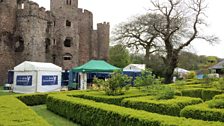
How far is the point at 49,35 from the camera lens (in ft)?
127

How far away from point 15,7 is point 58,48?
25.6 feet

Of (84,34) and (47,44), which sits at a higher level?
(84,34)

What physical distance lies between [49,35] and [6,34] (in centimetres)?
622

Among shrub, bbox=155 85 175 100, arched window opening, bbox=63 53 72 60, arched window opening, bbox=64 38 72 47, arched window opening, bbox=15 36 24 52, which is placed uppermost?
arched window opening, bbox=64 38 72 47

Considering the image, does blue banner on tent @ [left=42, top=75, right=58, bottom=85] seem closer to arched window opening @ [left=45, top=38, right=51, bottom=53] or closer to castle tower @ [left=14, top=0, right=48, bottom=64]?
castle tower @ [left=14, top=0, right=48, bottom=64]

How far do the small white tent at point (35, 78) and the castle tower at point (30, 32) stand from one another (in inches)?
363

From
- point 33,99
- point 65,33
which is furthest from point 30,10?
point 33,99

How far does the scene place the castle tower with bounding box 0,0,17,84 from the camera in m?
33.1

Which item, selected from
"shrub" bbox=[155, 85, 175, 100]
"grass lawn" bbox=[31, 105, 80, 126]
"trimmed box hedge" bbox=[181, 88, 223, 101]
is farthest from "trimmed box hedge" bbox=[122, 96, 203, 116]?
"trimmed box hedge" bbox=[181, 88, 223, 101]

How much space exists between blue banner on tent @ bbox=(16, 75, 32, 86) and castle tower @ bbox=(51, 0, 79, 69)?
1415 cm

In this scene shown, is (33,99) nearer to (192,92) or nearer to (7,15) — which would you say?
(192,92)

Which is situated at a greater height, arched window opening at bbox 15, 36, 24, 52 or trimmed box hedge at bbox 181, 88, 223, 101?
arched window opening at bbox 15, 36, 24, 52

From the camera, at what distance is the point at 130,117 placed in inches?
314

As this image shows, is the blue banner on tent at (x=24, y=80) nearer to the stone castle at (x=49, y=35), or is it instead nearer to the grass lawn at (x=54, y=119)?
the stone castle at (x=49, y=35)
